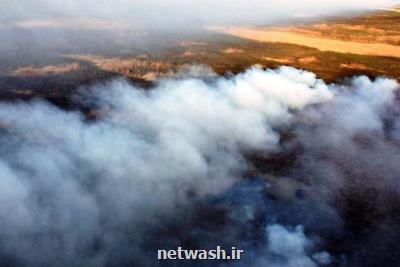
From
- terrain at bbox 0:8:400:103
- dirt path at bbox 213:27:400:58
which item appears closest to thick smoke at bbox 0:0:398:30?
terrain at bbox 0:8:400:103

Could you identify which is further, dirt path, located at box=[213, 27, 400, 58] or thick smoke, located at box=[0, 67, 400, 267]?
dirt path, located at box=[213, 27, 400, 58]

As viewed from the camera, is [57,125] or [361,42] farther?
[361,42]

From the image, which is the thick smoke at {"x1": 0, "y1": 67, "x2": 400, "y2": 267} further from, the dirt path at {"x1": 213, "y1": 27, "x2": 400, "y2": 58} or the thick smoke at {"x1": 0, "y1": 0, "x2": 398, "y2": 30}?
the thick smoke at {"x1": 0, "y1": 0, "x2": 398, "y2": 30}

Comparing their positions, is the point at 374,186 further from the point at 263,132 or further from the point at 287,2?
the point at 287,2

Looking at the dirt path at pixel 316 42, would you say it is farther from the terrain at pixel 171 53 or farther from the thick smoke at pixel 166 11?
the thick smoke at pixel 166 11

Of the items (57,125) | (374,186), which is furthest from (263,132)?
(57,125)

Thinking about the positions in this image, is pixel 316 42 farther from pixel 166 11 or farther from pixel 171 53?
pixel 166 11

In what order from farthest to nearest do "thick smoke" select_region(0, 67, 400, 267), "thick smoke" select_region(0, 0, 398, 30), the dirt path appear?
"thick smoke" select_region(0, 0, 398, 30)
the dirt path
"thick smoke" select_region(0, 67, 400, 267)
